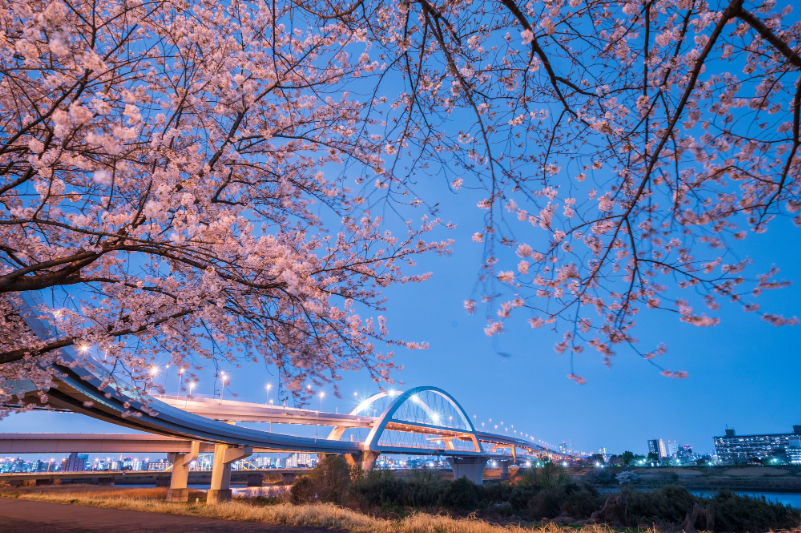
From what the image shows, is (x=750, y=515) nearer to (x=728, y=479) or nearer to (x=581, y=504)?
(x=581, y=504)

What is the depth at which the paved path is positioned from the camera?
1003cm

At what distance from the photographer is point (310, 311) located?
18.1ft

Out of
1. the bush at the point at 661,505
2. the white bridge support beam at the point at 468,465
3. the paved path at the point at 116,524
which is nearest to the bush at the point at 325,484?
the paved path at the point at 116,524


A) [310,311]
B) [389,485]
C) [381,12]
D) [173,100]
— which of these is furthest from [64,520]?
[381,12]

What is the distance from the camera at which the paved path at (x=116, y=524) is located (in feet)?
32.9

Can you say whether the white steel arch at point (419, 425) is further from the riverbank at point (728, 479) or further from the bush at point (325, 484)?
the bush at point (325, 484)

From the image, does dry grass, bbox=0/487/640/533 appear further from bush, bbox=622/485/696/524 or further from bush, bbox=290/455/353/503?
bush, bbox=290/455/353/503

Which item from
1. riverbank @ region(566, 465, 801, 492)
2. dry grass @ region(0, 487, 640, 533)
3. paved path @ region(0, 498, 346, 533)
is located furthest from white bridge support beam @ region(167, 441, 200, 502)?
riverbank @ region(566, 465, 801, 492)

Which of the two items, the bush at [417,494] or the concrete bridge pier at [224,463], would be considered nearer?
the bush at [417,494]

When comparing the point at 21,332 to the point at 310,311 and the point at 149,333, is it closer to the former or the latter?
the point at 149,333

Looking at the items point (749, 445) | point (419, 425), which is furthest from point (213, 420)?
point (749, 445)

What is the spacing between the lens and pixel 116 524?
37.0 feet

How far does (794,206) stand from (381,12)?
450 cm

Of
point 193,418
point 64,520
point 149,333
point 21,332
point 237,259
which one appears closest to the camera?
point 237,259
